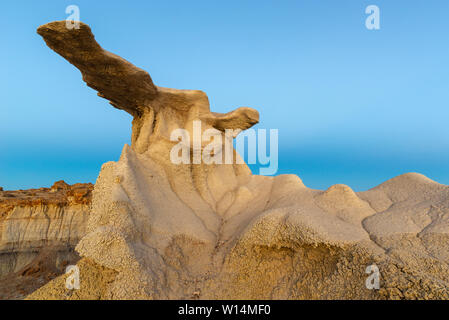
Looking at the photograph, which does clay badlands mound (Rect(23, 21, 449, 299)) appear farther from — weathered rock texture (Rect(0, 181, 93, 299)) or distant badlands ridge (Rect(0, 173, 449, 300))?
weathered rock texture (Rect(0, 181, 93, 299))

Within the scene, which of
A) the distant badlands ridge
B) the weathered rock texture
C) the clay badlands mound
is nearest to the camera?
the distant badlands ridge

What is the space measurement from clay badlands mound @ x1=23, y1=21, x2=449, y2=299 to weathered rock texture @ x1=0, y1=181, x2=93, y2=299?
9516 millimetres

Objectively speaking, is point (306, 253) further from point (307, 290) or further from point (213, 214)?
point (213, 214)

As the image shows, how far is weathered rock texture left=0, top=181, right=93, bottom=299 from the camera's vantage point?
14.0 meters

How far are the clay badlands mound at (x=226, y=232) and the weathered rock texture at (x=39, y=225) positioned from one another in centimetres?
952

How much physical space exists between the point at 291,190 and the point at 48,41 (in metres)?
5.93

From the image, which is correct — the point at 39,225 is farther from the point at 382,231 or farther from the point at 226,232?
the point at 382,231

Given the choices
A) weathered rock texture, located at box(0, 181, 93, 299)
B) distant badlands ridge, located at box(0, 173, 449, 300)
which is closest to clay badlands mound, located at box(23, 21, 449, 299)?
distant badlands ridge, located at box(0, 173, 449, 300)

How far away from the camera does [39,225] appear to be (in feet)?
47.5

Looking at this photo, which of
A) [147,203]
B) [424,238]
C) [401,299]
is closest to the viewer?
[401,299]

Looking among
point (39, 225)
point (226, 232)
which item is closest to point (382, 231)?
point (226, 232)

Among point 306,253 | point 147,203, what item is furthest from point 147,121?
point 306,253

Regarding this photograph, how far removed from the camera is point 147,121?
25.0 ft

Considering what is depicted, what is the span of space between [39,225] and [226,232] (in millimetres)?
12408
